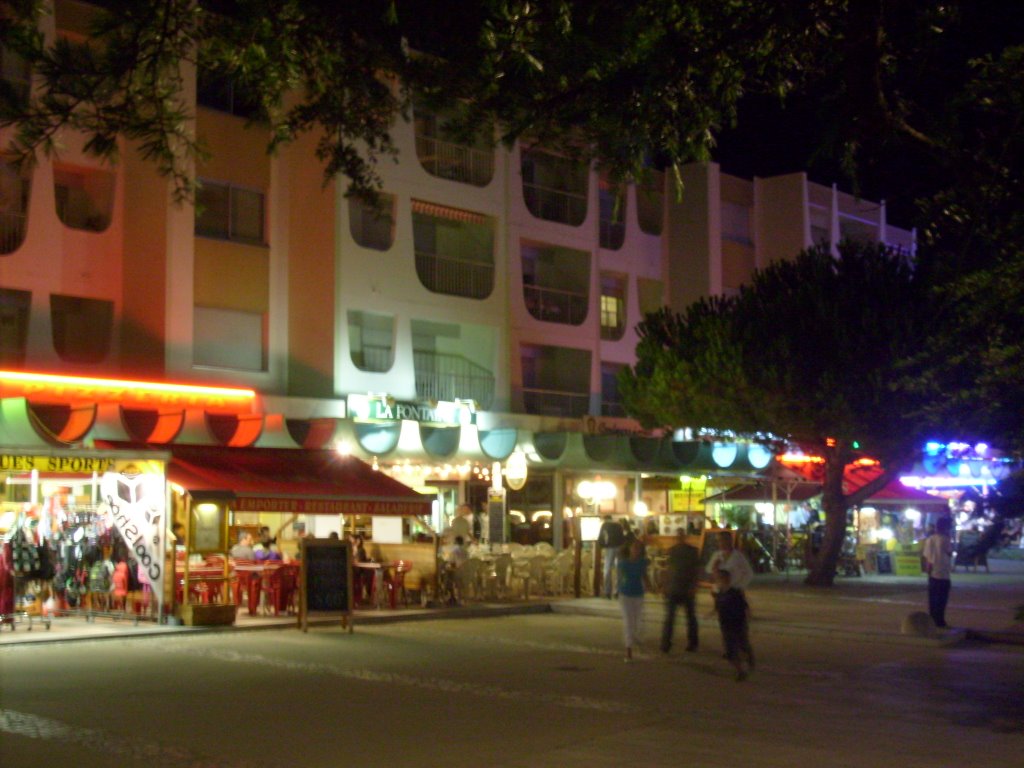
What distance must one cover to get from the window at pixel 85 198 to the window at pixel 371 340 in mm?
6571

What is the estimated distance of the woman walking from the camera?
58.0 feet

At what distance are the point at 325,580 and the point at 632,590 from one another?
6.38 meters

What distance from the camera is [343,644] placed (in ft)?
64.5

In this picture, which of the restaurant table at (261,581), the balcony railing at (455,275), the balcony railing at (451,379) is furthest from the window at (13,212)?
the balcony railing at (451,379)

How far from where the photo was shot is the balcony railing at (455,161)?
110 ft

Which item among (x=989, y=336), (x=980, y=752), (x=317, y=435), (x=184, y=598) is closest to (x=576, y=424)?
(x=317, y=435)

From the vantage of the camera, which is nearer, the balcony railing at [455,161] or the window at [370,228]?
the window at [370,228]

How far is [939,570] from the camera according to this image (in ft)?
72.3

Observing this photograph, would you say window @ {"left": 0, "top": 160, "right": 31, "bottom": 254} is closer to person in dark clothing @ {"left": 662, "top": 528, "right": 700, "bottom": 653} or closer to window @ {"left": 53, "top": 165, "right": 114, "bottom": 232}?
window @ {"left": 53, "top": 165, "right": 114, "bottom": 232}

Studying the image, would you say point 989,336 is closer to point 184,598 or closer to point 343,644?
point 343,644

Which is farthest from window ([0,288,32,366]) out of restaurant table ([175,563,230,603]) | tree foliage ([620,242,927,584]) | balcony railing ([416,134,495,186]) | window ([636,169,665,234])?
window ([636,169,665,234])

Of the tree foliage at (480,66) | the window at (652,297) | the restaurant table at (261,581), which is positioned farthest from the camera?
the window at (652,297)

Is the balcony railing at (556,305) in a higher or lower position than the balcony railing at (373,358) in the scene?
higher

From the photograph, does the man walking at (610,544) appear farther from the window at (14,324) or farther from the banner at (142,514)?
the window at (14,324)
